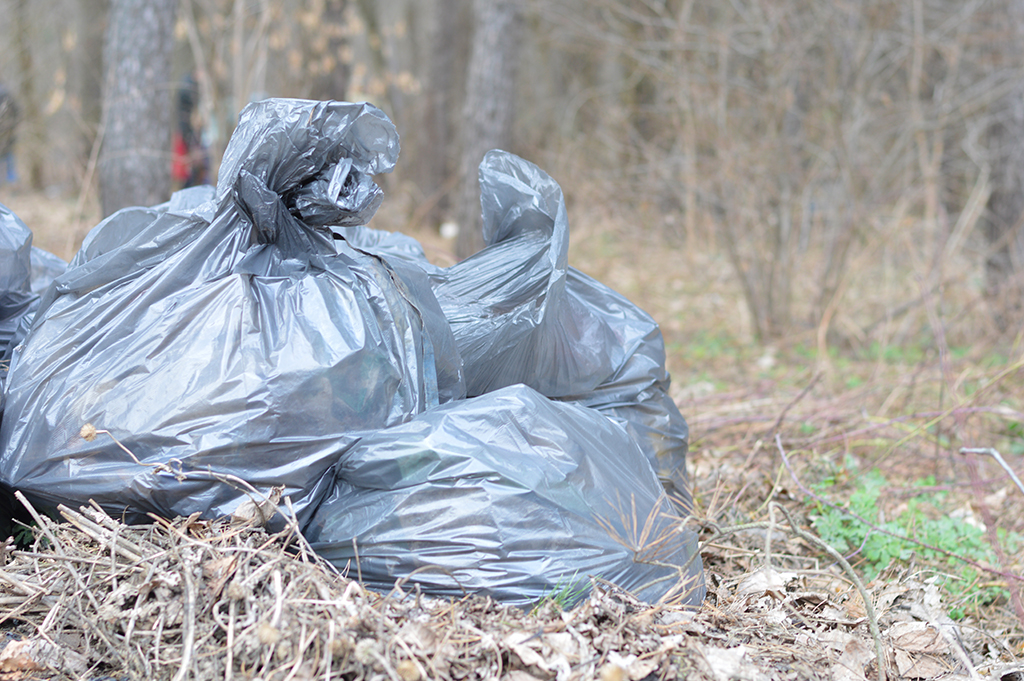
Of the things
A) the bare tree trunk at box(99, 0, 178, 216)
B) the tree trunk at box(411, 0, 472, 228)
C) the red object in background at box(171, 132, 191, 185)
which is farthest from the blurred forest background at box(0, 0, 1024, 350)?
A: the tree trunk at box(411, 0, 472, 228)

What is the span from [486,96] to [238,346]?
4.29 m

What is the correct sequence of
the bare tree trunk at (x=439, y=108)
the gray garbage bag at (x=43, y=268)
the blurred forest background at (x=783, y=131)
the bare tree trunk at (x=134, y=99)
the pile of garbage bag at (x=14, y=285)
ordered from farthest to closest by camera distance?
1. the bare tree trunk at (x=439, y=108)
2. the blurred forest background at (x=783, y=131)
3. the bare tree trunk at (x=134, y=99)
4. the gray garbage bag at (x=43, y=268)
5. the pile of garbage bag at (x=14, y=285)

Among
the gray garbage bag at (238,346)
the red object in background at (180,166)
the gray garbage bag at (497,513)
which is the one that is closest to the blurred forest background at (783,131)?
the red object in background at (180,166)

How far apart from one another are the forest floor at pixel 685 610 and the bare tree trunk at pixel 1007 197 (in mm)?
1846

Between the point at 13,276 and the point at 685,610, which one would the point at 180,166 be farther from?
the point at 685,610

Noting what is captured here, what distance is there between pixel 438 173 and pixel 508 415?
7.23 m

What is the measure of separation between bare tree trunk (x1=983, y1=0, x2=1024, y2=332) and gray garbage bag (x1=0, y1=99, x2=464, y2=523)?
Result: 12.8 feet

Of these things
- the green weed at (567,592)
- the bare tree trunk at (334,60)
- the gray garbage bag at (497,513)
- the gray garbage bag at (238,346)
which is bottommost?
the green weed at (567,592)

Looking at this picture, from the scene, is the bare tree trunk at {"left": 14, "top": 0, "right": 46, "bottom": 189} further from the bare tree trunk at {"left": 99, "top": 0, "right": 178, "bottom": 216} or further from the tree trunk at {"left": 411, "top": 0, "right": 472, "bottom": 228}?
the bare tree trunk at {"left": 99, "top": 0, "right": 178, "bottom": 216}

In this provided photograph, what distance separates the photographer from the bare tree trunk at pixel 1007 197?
4324mm

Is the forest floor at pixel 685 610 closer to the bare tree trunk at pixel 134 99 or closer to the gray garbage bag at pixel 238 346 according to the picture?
the gray garbage bag at pixel 238 346

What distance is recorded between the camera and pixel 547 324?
1.80 meters

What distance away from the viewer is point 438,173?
8.38 metres

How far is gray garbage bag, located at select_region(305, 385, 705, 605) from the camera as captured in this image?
1325 millimetres
